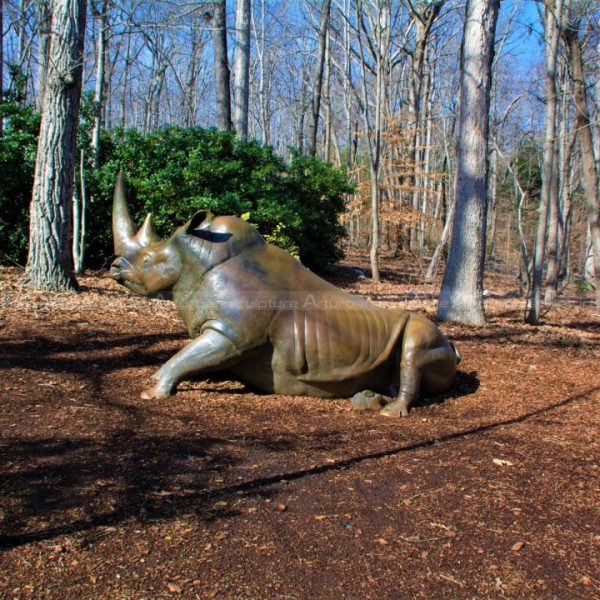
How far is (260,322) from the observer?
16.8 feet

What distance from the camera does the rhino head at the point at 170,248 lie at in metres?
5.23

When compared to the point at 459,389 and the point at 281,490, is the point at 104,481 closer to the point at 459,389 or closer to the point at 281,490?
the point at 281,490

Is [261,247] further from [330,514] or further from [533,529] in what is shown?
[533,529]

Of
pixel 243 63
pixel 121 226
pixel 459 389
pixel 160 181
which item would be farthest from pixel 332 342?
pixel 243 63

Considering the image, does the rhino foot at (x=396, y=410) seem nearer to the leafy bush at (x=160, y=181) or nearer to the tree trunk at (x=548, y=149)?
the tree trunk at (x=548, y=149)

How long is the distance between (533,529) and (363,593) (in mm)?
1154

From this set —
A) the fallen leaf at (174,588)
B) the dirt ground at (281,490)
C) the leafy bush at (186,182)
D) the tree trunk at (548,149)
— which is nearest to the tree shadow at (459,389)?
the dirt ground at (281,490)

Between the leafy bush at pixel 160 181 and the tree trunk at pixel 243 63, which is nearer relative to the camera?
the leafy bush at pixel 160 181

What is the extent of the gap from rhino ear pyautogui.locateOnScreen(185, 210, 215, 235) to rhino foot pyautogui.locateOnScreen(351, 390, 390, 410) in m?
2.04

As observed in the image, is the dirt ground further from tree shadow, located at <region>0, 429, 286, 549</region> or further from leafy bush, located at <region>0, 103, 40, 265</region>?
leafy bush, located at <region>0, 103, 40, 265</region>

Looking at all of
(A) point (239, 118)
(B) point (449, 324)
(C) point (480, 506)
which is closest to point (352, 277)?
(A) point (239, 118)

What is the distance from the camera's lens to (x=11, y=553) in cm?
259

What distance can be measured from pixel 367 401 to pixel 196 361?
5.10ft

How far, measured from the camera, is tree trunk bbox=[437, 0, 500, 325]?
9.45 metres
